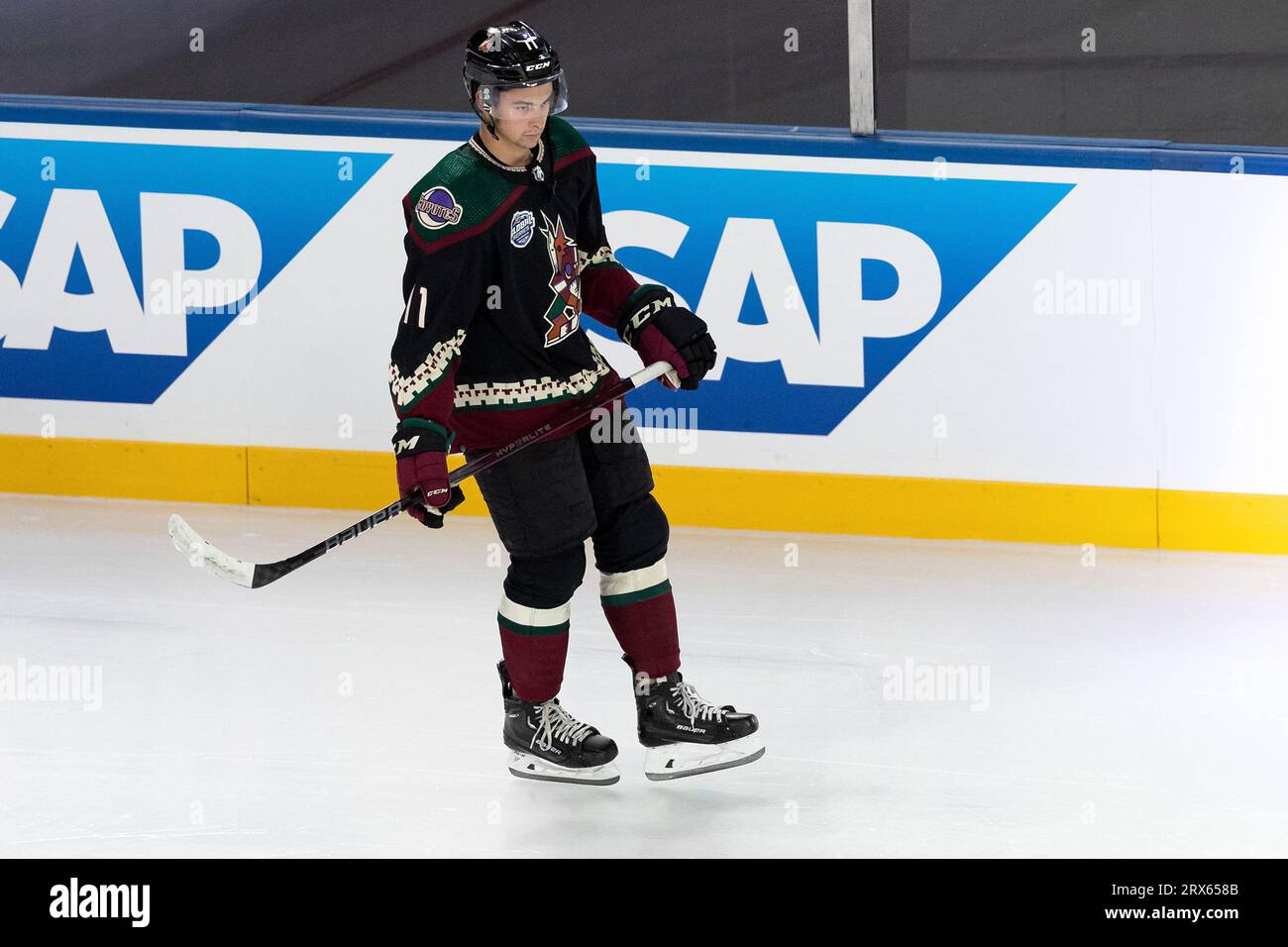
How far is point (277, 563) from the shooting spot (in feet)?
11.1

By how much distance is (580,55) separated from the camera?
612cm

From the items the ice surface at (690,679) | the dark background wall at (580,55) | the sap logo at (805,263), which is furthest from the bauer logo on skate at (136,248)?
the sap logo at (805,263)

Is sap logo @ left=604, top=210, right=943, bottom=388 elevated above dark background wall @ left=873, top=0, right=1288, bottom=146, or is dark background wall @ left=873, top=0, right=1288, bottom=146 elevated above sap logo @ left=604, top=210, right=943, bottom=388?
dark background wall @ left=873, top=0, right=1288, bottom=146

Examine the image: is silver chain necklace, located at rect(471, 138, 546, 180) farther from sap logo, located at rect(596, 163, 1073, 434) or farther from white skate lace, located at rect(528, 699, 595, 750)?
sap logo, located at rect(596, 163, 1073, 434)

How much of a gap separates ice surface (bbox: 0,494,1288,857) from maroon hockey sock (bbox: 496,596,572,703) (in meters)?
0.19

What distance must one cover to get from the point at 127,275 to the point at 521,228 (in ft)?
8.43

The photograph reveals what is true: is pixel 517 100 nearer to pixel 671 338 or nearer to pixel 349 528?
pixel 671 338

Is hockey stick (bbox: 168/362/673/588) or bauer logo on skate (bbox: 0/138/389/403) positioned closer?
hockey stick (bbox: 168/362/673/588)

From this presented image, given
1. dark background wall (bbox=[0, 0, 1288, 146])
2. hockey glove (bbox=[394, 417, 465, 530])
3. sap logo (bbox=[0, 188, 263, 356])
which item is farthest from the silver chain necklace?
sap logo (bbox=[0, 188, 263, 356])

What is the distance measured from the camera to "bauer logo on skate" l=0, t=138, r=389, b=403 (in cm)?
538

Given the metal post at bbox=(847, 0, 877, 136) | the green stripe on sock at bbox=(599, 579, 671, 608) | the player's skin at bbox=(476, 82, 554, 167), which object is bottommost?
the green stripe on sock at bbox=(599, 579, 671, 608)

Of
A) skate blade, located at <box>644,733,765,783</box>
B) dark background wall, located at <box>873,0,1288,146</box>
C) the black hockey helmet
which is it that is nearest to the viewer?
the black hockey helmet

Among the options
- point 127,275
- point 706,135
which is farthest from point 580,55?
point 127,275
